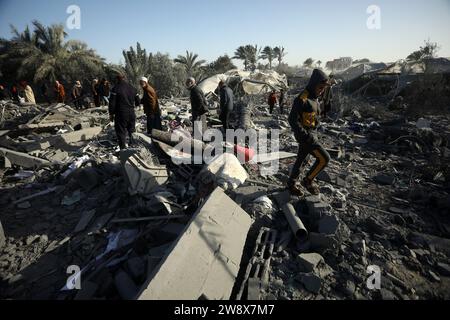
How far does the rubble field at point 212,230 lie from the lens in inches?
99.0

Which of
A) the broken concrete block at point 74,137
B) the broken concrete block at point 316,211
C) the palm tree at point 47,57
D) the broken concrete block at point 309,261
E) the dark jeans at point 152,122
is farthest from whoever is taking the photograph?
the palm tree at point 47,57

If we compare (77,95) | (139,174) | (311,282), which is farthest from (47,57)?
(311,282)

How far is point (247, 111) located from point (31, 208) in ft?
22.3

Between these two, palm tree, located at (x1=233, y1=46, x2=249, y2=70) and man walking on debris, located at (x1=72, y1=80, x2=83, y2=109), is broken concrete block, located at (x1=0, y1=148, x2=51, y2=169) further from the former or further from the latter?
palm tree, located at (x1=233, y1=46, x2=249, y2=70)

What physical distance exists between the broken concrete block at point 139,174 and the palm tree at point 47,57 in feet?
55.2

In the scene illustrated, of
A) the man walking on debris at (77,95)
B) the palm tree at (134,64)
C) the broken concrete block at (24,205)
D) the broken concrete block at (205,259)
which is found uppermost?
the palm tree at (134,64)

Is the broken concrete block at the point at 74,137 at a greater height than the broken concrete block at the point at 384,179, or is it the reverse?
the broken concrete block at the point at 74,137

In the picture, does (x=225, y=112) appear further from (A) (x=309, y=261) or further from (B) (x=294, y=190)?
(A) (x=309, y=261)

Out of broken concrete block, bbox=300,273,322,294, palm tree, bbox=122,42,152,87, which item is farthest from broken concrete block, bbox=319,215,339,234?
palm tree, bbox=122,42,152,87

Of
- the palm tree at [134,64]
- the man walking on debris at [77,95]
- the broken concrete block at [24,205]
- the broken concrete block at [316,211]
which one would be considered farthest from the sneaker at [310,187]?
the palm tree at [134,64]

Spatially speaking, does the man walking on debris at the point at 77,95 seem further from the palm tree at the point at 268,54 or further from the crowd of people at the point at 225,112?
the palm tree at the point at 268,54

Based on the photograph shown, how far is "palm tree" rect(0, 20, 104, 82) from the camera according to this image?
16734 mm

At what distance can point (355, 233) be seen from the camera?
3.30 meters

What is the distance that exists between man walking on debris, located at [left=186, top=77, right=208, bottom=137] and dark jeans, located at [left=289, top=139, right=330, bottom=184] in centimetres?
293
